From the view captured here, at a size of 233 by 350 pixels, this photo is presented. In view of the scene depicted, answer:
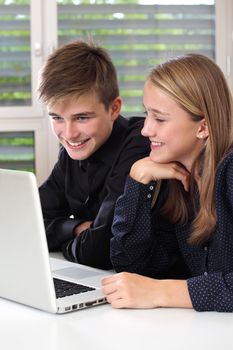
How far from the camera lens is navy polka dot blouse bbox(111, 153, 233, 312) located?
1.50 m

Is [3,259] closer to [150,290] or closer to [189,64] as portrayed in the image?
[150,290]

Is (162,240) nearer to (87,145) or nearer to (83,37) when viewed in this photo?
(87,145)

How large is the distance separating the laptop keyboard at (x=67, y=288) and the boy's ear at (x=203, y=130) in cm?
44

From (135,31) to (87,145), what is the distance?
182cm

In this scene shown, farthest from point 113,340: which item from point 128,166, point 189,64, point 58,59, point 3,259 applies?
point 58,59

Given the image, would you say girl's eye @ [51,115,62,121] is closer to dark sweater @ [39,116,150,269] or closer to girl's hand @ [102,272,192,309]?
dark sweater @ [39,116,150,269]

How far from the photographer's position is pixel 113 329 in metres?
1.21

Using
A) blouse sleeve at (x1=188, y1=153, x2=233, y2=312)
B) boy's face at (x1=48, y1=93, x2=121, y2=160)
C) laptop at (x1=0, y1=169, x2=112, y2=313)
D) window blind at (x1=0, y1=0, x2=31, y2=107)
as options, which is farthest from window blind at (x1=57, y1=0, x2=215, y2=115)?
laptop at (x1=0, y1=169, x2=112, y2=313)

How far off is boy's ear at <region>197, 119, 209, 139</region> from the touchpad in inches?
16.5

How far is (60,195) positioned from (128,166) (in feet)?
1.21

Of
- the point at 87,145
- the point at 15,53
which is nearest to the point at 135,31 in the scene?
the point at 15,53

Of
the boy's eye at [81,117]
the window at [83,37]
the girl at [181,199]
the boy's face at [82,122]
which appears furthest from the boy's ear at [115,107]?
the window at [83,37]

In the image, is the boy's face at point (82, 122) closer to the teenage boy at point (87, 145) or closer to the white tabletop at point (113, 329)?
the teenage boy at point (87, 145)

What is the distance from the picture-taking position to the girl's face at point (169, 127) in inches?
61.8
